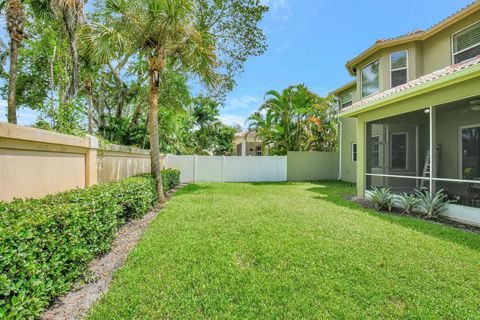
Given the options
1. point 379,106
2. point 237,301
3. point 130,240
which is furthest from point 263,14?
point 237,301

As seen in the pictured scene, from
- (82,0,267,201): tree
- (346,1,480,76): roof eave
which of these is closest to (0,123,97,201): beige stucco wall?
(82,0,267,201): tree

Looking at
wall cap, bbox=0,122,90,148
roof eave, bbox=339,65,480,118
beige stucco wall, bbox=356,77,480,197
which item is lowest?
wall cap, bbox=0,122,90,148

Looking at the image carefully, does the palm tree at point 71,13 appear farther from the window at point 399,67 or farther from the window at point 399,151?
the window at point 399,151

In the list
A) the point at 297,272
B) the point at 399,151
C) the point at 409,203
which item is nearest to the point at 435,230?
the point at 409,203

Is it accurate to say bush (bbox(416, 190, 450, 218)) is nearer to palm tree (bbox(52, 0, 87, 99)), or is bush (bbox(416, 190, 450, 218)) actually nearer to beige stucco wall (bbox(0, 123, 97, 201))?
beige stucco wall (bbox(0, 123, 97, 201))

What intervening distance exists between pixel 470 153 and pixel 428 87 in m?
4.18

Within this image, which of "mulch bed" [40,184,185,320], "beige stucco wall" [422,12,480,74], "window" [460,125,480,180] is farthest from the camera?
"beige stucco wall" [422,12,480,74]

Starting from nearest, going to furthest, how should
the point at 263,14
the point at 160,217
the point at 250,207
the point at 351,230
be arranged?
1. the point at 351,230
2. the point at 160,217
3. the point at 250,207
4. the point at 263,14

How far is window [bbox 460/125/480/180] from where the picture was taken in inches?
335

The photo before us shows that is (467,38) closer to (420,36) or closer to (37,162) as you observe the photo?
(420,36)

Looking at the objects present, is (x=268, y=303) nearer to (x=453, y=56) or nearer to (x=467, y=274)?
(x=467, y=274)

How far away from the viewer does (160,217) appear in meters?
6.62

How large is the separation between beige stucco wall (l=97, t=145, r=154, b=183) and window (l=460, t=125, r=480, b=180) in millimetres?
11528

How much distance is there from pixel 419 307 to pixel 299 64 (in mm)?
19331
